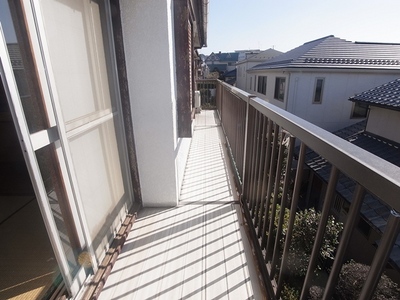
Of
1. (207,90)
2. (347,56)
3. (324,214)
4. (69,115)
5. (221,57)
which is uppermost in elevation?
(221,57)

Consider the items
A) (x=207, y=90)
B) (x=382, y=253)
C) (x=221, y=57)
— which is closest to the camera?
(x=382, y=253)

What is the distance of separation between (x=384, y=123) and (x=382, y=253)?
24.8 feet

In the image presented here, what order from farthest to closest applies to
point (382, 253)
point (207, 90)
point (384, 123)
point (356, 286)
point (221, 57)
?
point (221, 57) → point (207, 90) → point (384, 123) → point (356, 286) → point (382, 253)

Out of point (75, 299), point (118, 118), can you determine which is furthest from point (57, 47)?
point (75, 299)

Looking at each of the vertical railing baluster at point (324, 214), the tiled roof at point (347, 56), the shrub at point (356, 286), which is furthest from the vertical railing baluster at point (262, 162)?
the tiled roof at point (347, 56)

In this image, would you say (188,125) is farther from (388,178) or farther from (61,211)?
(388,178)

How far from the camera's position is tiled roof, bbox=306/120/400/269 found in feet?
12.5

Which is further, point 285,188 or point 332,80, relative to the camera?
point 332,80

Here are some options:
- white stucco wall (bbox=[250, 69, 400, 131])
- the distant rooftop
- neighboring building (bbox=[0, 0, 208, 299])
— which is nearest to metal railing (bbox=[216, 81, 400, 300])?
neighboring building (bbox=[0, 0, 208, 299])

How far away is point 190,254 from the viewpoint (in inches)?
67.9

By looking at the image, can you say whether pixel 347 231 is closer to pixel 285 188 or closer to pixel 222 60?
pixel 285 188

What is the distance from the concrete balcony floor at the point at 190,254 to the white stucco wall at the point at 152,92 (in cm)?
31

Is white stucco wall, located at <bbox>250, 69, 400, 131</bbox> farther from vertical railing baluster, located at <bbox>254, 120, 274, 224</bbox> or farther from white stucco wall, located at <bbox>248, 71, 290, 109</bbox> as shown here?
vertical railing baluster, located at <bbox>254, 120, 274, 224</bbox>

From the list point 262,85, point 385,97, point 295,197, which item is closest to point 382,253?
point 295,197
